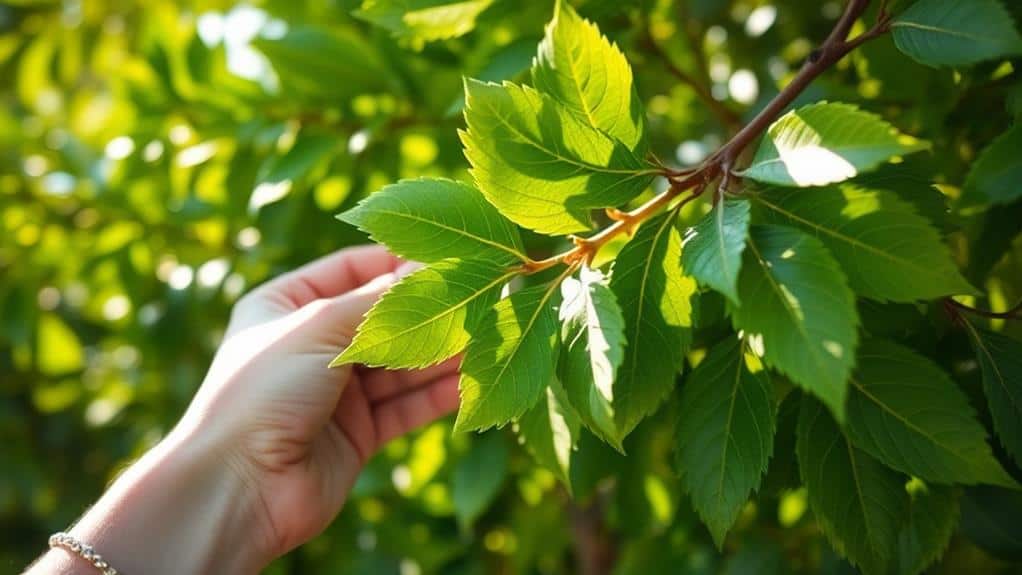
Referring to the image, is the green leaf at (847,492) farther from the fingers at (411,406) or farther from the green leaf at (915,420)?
the fingers at (411,406)

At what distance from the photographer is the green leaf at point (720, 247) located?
47 centimetres

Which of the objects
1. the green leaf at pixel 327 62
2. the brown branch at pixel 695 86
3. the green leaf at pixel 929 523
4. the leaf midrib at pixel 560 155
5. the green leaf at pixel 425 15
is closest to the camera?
the leaf midrib at pixel 560 155

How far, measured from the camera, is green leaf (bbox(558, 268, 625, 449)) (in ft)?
1.67

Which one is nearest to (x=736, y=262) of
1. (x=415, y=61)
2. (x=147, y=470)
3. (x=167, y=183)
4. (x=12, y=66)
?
(x=147, y=470)

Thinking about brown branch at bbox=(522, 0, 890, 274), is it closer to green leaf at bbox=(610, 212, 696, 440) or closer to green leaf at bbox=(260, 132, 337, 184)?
green leaf at bbox=(610, 212, 696, 440)

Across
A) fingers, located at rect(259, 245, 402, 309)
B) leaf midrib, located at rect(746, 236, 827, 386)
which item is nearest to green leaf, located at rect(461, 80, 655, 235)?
leaf midrib, located at rect(746, 236, 827, 386)

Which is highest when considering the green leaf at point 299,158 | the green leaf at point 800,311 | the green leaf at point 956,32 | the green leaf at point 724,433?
the green leaf at point 299,158

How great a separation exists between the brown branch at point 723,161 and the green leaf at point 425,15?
26cm

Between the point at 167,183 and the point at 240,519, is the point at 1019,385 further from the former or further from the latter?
the point at 167,183

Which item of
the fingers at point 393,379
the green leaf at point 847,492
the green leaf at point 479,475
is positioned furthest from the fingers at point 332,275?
the green leaf at point 847,492

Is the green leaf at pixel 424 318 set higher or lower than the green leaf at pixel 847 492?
higher

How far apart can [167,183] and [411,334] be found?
870 mm

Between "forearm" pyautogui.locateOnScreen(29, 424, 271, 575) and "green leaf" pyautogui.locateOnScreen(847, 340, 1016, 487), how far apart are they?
0.56 metres

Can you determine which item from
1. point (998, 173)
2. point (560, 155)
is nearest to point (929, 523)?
point (998, 173)
